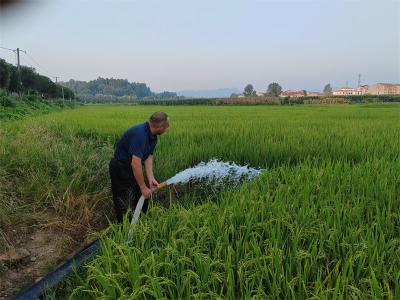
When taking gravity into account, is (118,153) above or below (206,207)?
above

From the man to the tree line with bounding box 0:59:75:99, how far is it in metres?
27.5

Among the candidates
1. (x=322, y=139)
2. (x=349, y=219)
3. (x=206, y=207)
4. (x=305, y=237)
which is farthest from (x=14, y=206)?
(x=322, y=139)

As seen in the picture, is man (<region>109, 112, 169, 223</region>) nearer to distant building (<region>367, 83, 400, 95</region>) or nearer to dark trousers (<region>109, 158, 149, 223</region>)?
dark trousers (<region>109, 158, 149, 223</region>)

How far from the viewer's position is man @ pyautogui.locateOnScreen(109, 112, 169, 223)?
10.7ft

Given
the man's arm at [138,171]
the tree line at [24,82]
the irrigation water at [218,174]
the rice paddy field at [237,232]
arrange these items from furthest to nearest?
the tree line at [24,82] < the irrigation water at [218,174] < the man's arm at [138,171] < the rice paddy field at [237,232]

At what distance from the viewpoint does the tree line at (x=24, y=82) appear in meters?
27.7

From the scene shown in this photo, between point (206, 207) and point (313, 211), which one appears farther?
point (206, 207)

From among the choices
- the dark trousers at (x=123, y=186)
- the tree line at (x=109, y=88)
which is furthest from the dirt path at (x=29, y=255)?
the tree line at (x=109, y=88)

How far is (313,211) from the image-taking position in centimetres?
264

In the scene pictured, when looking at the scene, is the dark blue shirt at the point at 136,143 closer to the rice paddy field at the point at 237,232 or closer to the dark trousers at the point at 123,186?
the dark trousers at the point at 123,186

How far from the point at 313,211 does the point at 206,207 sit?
82cm

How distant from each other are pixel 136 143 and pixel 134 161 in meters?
0.17

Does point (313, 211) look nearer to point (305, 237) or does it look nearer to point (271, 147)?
point (305, 237)

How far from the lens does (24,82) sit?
38469 mm
